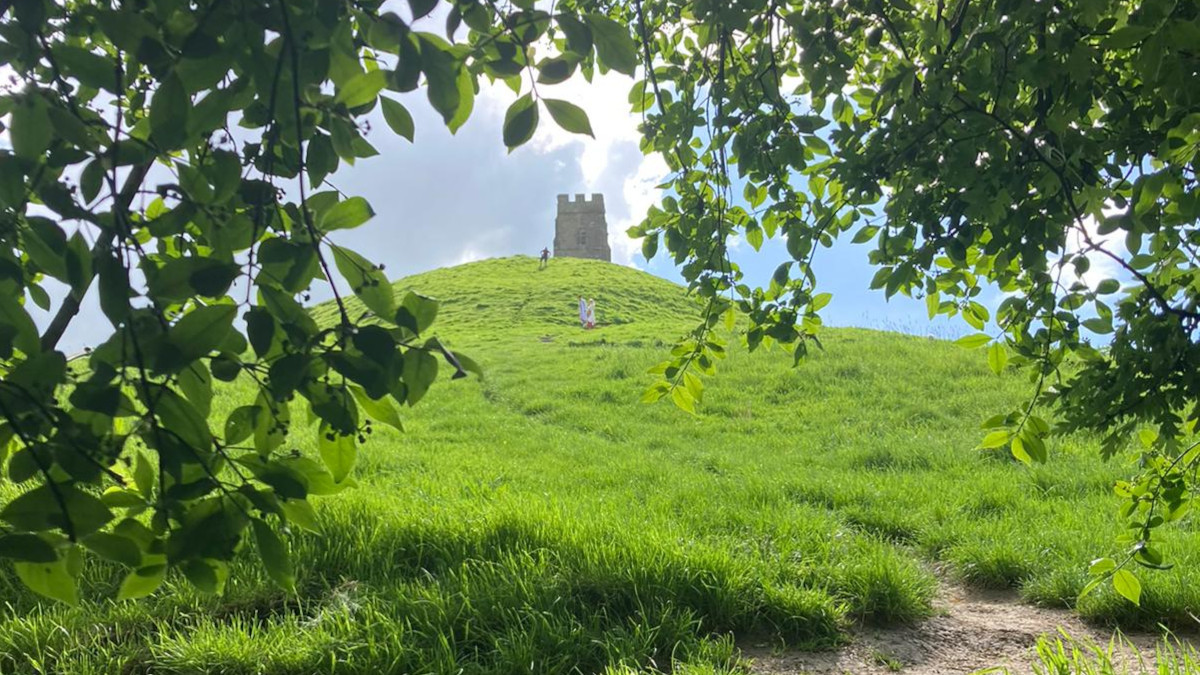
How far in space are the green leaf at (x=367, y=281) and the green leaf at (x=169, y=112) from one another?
262 mm

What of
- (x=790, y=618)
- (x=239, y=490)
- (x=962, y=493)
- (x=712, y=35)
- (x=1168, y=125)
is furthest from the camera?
(x=962, y=493)

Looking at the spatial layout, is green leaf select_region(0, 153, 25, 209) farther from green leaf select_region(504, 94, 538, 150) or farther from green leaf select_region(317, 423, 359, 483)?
green leaf select_region(504, 94, 538, 150)

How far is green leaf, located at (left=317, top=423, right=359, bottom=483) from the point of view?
3.71 ft

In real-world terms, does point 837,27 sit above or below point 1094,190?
above

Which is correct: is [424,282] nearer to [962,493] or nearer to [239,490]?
[962,493]

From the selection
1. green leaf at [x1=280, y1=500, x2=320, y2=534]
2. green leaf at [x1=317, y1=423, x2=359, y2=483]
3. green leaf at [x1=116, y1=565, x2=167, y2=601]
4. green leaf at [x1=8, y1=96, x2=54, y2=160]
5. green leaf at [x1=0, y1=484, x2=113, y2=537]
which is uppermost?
green leaf at [x1=8, y1=96, x2=54, y2=160]

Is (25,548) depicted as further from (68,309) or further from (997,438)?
(997,438)

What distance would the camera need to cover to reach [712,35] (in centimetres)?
210

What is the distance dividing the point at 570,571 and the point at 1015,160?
2.75 metres

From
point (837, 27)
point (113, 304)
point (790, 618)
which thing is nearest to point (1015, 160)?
point (837, 27)

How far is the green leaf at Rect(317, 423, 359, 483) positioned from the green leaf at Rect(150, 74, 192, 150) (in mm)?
463

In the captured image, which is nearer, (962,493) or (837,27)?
(837,27)

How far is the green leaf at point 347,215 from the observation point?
1.09 metres

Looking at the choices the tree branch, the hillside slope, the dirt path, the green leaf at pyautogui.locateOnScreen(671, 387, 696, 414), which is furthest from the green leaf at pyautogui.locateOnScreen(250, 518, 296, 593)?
the hillside slope
